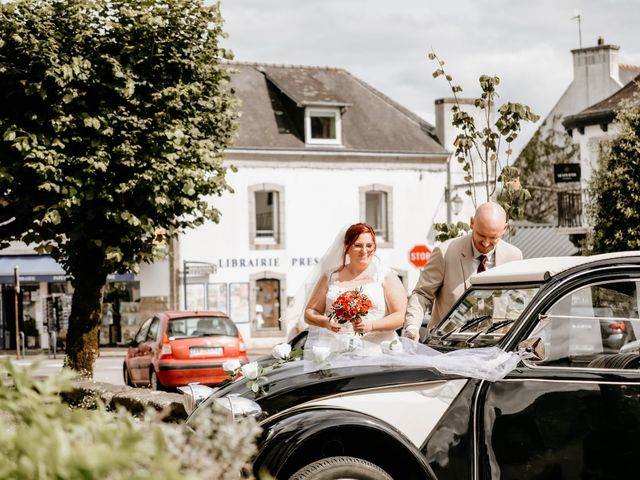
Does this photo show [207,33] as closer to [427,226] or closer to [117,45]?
[117,45]

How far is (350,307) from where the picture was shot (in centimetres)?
674

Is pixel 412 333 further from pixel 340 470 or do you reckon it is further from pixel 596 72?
pixel 596 72

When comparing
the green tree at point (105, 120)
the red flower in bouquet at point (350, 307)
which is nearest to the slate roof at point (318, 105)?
the green tree at point (105, 120)

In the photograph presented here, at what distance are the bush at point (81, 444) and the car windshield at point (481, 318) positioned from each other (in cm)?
275

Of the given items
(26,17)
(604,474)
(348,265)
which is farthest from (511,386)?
(26,17)

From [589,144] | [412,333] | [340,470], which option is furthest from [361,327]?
[589,144]

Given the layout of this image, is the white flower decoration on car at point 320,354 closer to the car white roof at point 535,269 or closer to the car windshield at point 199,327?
the car white roof at point 535,269

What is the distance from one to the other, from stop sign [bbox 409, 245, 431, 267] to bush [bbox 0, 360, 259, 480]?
104 feet

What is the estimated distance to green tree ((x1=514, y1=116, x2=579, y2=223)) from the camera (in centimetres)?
4525

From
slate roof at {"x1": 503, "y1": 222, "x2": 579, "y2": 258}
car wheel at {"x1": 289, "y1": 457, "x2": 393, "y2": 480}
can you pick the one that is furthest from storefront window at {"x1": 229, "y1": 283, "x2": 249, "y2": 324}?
car wheel at {"x1": 289, "y1": 457, "x2": 393, "y2": 480}

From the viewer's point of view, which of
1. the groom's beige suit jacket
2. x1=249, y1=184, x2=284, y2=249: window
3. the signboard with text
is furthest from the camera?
x1=249, y1=184, x2=284, y2=249: window

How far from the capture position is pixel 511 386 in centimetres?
503

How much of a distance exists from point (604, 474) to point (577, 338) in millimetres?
725

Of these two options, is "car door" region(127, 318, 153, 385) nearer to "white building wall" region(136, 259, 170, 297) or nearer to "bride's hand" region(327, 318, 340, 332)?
"bride's hand" region(327, 318, 340, 332)
